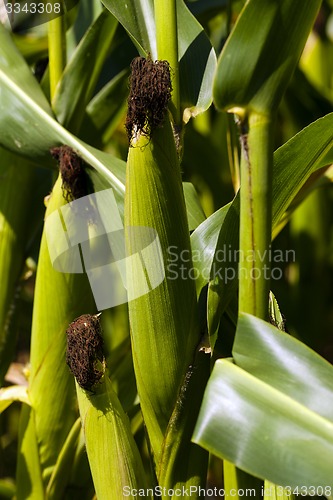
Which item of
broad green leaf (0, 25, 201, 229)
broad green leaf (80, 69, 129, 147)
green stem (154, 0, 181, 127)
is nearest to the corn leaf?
green stem (154, 0, 181, 127)

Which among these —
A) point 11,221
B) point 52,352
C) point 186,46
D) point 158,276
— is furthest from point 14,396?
point 186,46

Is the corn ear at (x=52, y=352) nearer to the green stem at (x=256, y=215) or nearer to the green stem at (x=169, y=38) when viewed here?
the green stem at (x=169, y=38)

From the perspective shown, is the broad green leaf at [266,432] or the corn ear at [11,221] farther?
the corn ear at [11,221]

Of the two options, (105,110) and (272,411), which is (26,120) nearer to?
(105,110)

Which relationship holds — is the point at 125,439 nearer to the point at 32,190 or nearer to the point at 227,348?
the point at 227,348

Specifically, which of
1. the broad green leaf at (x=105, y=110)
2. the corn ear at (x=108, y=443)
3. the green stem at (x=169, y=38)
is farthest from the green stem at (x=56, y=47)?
the corn ear at (x=108, y=443)

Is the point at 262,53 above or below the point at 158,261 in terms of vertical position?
above
